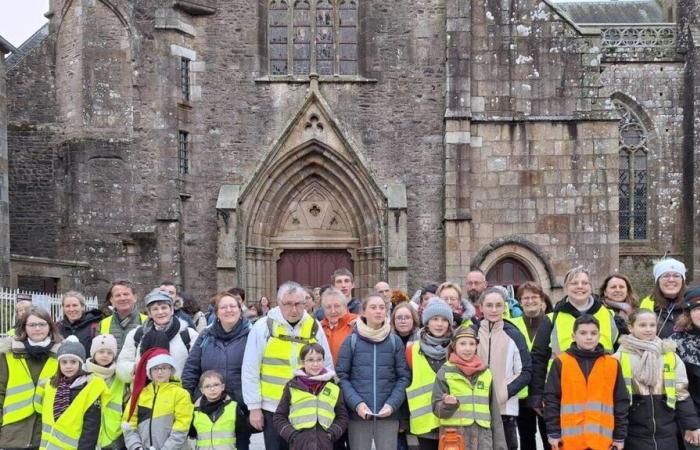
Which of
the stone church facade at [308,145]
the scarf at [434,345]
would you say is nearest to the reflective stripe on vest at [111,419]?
the scarf at [434,345]

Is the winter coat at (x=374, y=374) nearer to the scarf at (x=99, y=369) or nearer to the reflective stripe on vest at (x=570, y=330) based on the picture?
the reflective stripe on vest at (x=570, y=330)

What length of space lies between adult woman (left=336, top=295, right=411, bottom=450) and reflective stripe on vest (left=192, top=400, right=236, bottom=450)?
100cm

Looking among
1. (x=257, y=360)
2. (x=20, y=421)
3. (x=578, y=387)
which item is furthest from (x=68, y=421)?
(x=578, y=387)

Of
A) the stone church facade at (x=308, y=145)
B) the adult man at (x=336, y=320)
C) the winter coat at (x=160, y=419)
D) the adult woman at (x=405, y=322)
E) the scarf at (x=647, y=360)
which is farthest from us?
the stone church facade at (x=308, y=145)

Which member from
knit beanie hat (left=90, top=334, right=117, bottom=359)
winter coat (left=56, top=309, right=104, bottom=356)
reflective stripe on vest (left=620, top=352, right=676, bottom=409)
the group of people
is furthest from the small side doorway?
reflective stripe on vest (left=620, top=352, right=676, bottom=409)

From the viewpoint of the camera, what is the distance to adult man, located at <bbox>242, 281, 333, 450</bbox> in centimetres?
823

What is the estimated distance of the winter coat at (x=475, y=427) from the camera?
7621 millimetres

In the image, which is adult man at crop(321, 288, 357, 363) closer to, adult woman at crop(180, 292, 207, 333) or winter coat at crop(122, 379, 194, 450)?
winter coat at crop(122, 379, 194, 450)

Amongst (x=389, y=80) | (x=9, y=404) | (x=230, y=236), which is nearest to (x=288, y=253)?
(x=230, y=236)

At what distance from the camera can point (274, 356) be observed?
8297mm

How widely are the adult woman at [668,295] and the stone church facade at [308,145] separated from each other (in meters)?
11.1

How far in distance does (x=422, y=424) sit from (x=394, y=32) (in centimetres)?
1379

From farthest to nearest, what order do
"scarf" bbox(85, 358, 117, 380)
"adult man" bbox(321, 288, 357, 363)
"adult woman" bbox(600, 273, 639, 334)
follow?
"adult man" bbox(321, 288, 357, 363) < "adult woman" bbox(600, 273, 639, 334) < "scarf" bbox(85, 358, 117, 380)

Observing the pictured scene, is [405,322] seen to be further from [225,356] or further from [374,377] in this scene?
[225,356]
